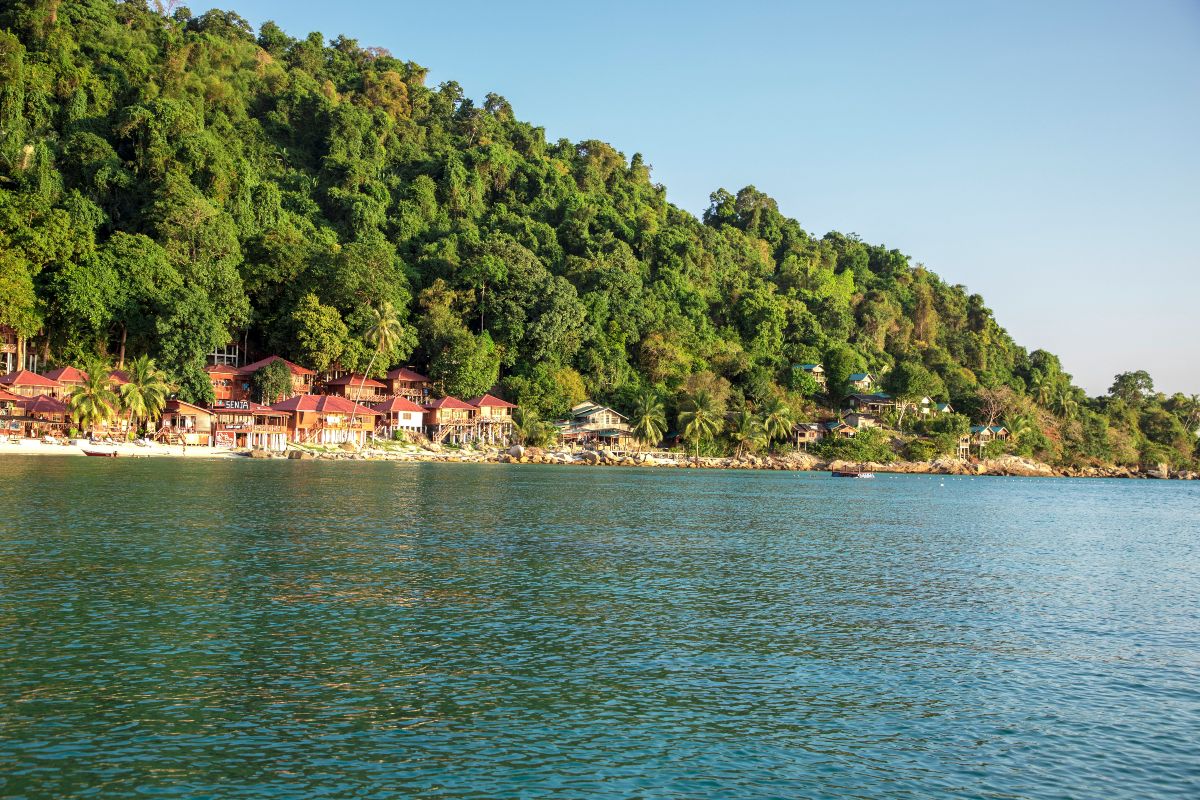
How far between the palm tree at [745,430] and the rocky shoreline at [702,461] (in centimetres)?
167

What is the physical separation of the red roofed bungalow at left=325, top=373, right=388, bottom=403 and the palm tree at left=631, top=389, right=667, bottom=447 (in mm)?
24835

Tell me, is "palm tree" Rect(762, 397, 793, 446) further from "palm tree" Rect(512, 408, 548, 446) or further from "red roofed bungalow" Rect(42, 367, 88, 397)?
"red roofed bungalow" Rect(42, 367, 88, 397)

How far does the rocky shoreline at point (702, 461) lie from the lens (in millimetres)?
73500

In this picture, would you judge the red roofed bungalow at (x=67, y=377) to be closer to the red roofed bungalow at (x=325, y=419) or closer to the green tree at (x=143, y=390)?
the green tree at (x=143, y=390)

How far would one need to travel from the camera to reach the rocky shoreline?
241ft

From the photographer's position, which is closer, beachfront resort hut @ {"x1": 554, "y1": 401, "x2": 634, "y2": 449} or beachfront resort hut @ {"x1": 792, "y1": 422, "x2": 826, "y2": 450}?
beachfront resort hut @ {"x1": 554, "y1": 401, "x2": 634, "y2": 449}

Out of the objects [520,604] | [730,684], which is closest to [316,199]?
[520,604]

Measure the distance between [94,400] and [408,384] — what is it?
28626 millimetres

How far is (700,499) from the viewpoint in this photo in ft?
150

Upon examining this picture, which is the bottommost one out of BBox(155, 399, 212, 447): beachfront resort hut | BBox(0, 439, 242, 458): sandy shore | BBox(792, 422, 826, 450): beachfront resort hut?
BBox(0, 439, 242, 458): sandy shore

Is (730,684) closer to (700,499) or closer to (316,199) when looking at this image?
(700,499)

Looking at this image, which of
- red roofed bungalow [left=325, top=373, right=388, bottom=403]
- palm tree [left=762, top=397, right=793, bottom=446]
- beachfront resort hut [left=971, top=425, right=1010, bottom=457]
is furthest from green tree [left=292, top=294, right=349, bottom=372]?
beachfront resort hut [left=971, top=425, right=1010, bottom=457]

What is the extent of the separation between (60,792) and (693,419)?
7609 centimetres

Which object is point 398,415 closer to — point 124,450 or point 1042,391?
point 124,450
